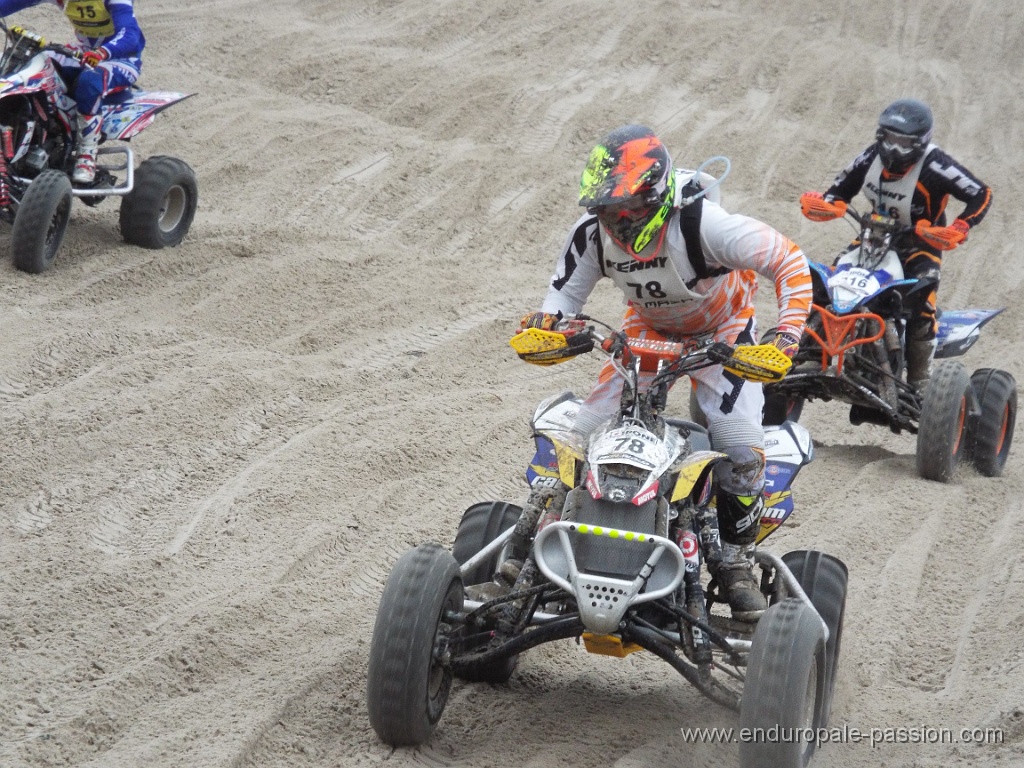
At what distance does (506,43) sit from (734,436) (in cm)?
1172

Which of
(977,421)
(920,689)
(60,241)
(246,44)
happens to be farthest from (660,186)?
(246,44)

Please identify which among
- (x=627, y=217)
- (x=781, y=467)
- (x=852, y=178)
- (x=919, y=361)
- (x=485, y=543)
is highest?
(x=627, y=217)

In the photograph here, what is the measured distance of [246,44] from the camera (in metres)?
14.6

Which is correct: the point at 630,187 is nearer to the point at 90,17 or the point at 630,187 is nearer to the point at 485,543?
the point at 485,543

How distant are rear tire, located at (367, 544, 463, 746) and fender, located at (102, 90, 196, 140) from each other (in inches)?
250

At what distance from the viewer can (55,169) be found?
364 inches

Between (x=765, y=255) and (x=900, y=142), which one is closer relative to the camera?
(x=765, y=255)

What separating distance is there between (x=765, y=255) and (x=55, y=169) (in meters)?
6.49

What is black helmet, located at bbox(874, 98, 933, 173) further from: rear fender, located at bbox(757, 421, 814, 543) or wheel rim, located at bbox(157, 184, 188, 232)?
wheel rim, located at bbox(157, 184, 188, 232)

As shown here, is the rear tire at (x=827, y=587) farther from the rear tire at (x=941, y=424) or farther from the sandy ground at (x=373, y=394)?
the rear tire at (x=941, y=424)

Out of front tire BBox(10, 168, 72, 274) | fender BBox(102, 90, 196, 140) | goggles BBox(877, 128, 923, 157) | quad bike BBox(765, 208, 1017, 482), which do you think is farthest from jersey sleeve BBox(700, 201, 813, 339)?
fender BBox(102, 90, 196, 140)

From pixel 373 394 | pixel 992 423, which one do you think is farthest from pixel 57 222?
pixel 992 423

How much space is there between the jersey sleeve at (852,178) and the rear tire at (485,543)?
4664mm

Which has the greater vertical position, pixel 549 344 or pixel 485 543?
pixel 549 344
